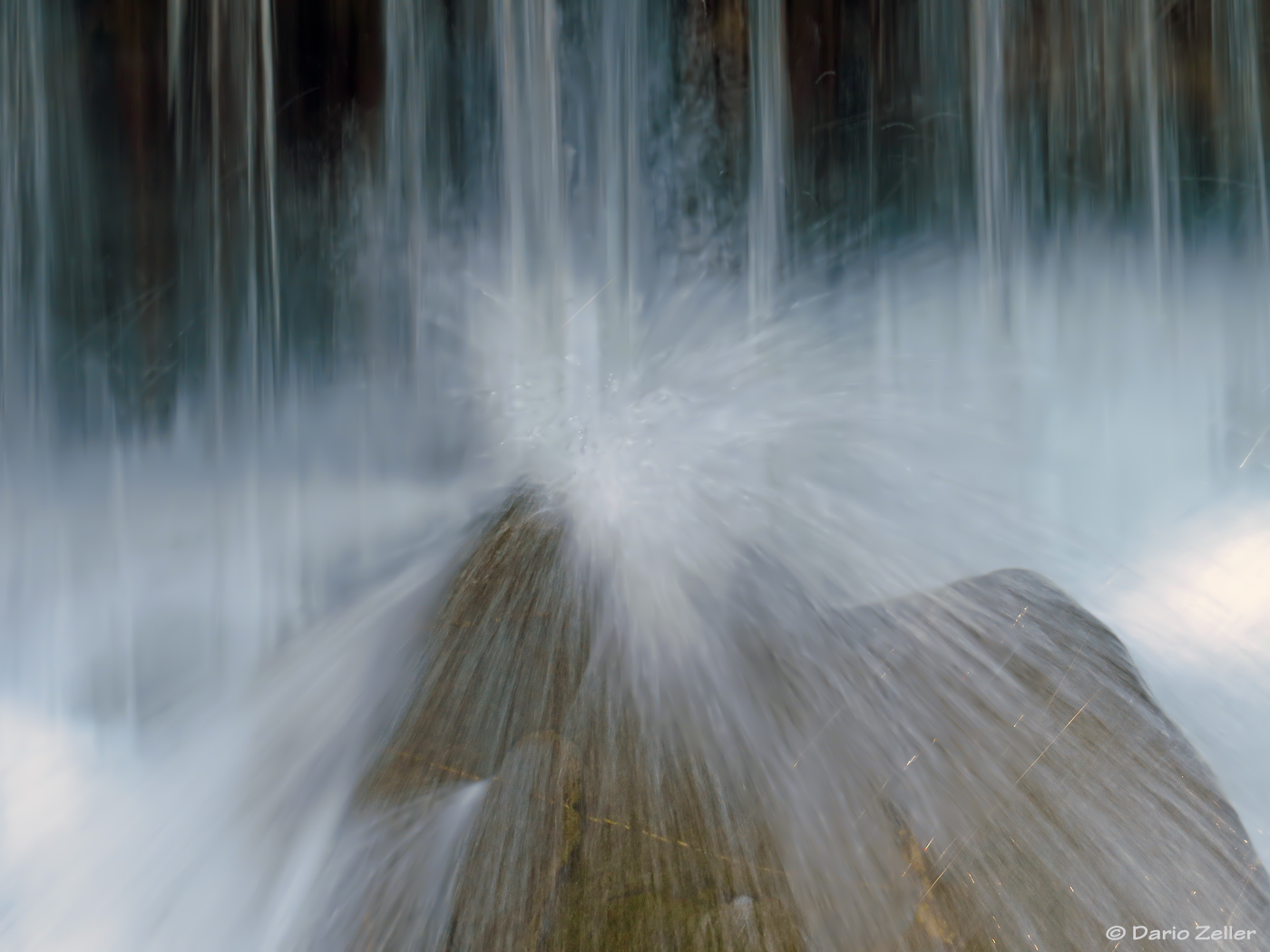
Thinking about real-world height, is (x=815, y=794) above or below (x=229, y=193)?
below

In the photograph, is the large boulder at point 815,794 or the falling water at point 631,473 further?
the falling water at point 631,473

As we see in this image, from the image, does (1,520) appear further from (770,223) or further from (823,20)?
(823,20)

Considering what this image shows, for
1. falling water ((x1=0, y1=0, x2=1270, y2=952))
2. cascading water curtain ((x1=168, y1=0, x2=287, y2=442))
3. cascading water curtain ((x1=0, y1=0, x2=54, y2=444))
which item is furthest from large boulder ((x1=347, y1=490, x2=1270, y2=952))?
cascading water curtain ((x1=0, y1=0, x2=54, y2=444))

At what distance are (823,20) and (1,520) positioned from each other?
7.55 meters

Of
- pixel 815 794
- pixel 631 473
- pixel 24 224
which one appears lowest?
pixel 815 794

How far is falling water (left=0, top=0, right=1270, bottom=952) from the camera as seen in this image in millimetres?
1942

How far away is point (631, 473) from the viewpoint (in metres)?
3.76

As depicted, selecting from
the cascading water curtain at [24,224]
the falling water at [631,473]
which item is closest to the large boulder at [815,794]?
the falling water at [631,473]

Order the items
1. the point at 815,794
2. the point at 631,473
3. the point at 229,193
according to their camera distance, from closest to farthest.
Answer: the point at 815,794 < the point at 631,473 < the point at 229,193

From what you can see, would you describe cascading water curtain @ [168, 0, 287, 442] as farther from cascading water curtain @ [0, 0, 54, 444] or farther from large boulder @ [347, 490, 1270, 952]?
large boulder @ [347, 490, 1270, 952]

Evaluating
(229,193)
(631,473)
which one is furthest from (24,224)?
(631,473)

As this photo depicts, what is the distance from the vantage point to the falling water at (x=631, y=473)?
1.94 m

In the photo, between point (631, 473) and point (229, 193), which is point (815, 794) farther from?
point (229, 193)

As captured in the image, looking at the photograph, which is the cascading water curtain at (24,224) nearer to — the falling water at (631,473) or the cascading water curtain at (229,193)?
the falling water at (631,473)
